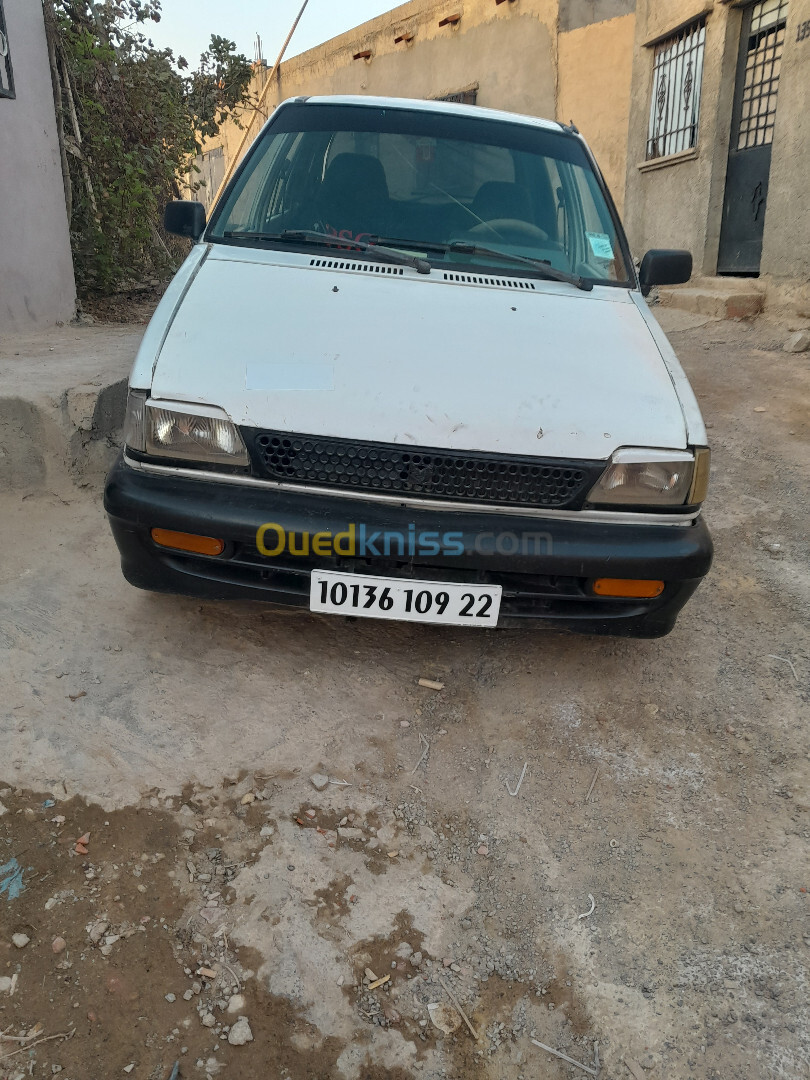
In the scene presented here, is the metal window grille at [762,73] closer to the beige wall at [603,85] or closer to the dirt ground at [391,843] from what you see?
the beige wall at [603,85]

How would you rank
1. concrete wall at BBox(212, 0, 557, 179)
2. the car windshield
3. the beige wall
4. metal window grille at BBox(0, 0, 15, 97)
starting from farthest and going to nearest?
concrete wall at BBox(212, 0, 557, 179) → the beige wall → metal window grille at BBox(0, 0, 15, 97) → the car windshield

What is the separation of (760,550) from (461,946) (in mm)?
2625

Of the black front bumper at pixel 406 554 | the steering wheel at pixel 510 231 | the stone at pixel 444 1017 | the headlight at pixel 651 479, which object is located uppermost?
the steering wheel at pixel 510 231

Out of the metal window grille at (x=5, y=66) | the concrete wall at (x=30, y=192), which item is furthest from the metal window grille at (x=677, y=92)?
the metal window grille at (x=5, y=66)

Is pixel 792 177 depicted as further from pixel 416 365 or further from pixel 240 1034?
pixel 240 1034

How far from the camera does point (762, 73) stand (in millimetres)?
7145

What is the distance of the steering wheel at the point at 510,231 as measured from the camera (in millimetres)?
3203

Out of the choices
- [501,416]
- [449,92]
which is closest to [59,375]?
[501,416]

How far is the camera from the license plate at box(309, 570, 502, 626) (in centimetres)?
229

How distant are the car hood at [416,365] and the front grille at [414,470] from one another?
33mm

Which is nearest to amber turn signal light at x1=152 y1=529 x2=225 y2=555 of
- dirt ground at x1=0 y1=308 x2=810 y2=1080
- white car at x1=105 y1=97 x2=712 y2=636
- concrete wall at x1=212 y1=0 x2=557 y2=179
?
white car at x1=105 y1=97 x2=712 y2=636

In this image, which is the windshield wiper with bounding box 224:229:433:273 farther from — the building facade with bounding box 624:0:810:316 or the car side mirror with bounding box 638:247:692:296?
the building facade with bounding box 624:0:810:316

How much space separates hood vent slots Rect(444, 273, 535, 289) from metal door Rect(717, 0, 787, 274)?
5473 mm

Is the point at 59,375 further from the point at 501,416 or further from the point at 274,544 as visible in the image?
the point at 501,416
